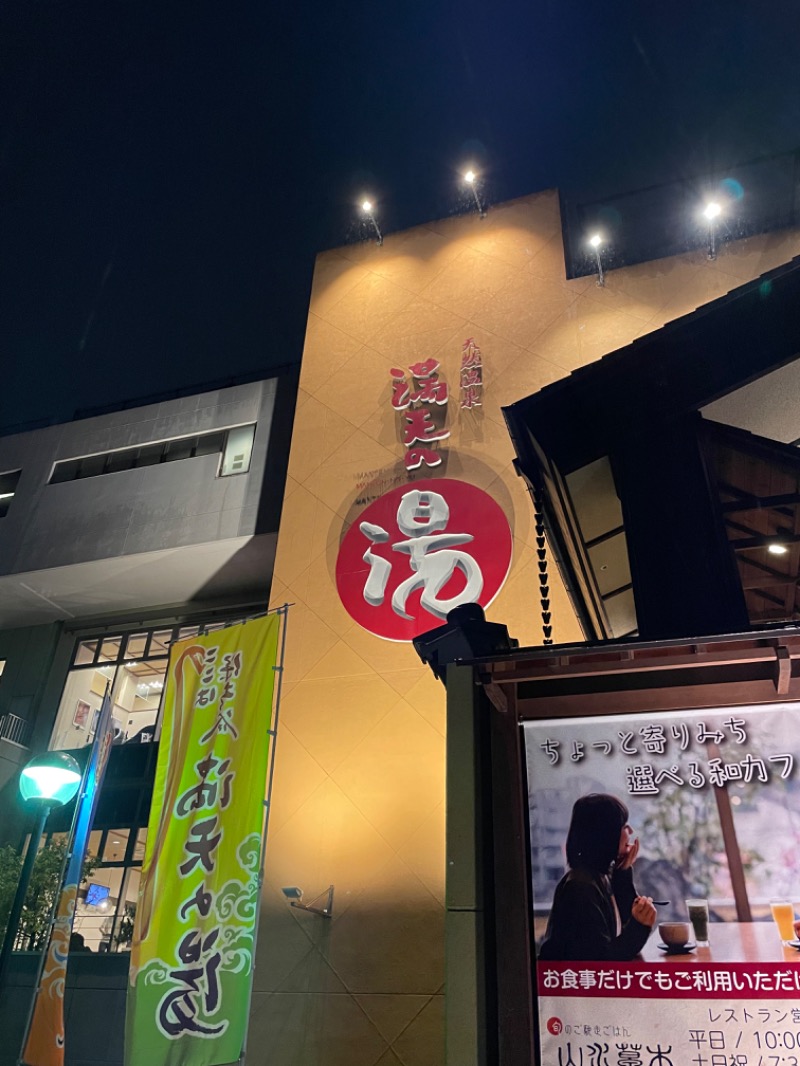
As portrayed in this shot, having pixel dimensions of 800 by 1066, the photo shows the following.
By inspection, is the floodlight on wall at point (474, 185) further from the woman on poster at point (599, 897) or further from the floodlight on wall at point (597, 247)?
the woman on poster at point (599, 897)

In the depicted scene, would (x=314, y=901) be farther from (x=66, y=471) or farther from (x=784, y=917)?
(x=66, y=471)

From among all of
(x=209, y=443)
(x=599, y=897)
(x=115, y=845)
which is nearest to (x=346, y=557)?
(x=209, y=443)

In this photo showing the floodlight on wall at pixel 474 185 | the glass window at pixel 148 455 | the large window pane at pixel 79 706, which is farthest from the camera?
the glass window at pixel 148 455

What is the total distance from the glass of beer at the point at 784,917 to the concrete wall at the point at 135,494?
1058 cm

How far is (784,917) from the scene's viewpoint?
2.62 meters

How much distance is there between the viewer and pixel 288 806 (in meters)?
8.96

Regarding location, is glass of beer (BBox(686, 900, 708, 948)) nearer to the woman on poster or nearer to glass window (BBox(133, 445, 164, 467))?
the woman on poster

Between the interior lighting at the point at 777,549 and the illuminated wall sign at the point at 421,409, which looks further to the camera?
the illuminated wall sign at the point at 421,409

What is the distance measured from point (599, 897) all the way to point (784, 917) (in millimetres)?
620

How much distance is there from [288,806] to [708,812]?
6.93 metres

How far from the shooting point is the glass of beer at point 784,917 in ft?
8.52

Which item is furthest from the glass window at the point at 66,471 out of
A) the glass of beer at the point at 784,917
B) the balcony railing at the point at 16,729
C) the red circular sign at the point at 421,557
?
the glass of beer at the point at 784,917

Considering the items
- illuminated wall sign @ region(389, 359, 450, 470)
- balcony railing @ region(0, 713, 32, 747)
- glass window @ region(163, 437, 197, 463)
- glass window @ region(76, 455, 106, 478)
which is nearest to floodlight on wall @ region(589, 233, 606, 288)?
illuminated wall sign @ region(389, 359, 450, 470)

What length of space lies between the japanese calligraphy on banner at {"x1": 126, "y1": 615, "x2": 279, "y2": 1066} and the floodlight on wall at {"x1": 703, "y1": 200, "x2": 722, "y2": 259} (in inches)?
342
